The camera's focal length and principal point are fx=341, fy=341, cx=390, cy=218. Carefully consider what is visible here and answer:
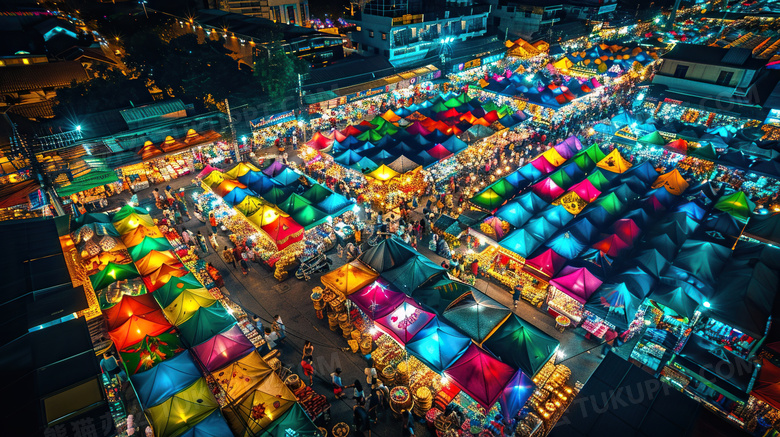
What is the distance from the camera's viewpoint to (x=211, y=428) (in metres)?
7.39

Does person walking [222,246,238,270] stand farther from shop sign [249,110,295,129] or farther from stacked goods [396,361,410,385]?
shop sign [249,110,295,129]

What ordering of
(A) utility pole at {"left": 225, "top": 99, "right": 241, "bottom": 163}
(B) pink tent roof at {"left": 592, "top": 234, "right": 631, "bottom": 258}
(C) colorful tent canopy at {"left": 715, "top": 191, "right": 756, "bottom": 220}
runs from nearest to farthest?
(B) pink tent roof at {"left": 592, "top": 234, "right": 631, "bottom": 258}, (C) colorful tent canopy at {"left": 715, "top": 191, "right": 756, "bottom": 220}, (A) utility pole at {"left": 225, "top": 99, "right": 241, "bottom": 163}

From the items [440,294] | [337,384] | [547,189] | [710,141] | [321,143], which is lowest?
[337,384]

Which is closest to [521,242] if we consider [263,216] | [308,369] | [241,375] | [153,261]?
[308,369]

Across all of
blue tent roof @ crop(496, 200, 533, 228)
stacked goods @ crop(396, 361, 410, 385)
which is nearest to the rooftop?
blue tent roof @ crop(496, 200, 533, 228)

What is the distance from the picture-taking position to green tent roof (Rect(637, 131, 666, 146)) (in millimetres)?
18594

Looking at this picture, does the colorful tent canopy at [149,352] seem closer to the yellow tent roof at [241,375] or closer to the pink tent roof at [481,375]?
the yellow tent roof at [241,375]

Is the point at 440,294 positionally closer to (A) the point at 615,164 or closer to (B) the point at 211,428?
(B) the point at 211,428

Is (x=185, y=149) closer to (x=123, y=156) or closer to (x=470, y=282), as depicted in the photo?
(x=123, y=156)

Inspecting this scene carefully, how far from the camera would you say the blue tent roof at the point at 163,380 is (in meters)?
8.07

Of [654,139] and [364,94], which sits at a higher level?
[364,94]

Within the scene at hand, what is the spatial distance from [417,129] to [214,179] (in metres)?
11.5

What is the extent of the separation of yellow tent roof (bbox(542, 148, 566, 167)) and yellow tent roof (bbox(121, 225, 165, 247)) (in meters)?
18.3

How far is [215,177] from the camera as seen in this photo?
16422 millimetres
